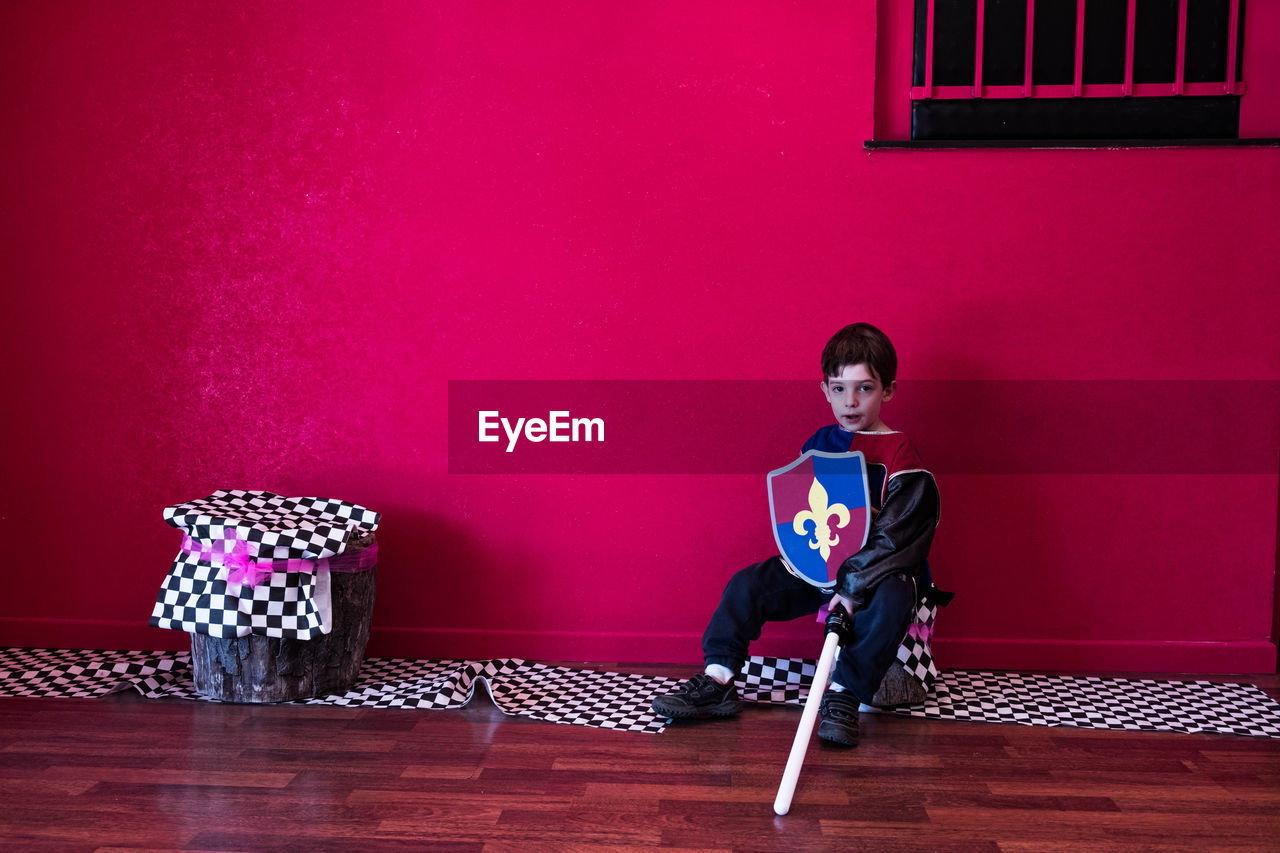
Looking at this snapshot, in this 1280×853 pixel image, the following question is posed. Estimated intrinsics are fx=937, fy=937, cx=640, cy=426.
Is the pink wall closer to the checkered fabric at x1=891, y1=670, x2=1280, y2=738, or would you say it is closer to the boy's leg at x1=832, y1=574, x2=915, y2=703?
the checkered fabric at x1=891, y1=670, x2=1280, y2=738

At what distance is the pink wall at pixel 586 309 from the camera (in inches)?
94.1

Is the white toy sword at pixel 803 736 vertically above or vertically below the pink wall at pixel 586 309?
below

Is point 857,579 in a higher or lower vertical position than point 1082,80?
lower

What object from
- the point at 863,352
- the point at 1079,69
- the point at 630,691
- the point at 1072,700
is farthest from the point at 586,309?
the point at 1072,700

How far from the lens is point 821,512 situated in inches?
77.5

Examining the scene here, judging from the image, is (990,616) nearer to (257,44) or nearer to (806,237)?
(806,237)

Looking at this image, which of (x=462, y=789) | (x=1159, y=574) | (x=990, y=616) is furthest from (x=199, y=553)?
(x=1159, y=574)

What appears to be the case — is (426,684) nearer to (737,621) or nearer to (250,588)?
(250,588)

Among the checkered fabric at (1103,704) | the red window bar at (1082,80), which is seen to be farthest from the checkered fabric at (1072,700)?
the red window bar at (1082,80)

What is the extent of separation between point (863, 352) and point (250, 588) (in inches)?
57.7

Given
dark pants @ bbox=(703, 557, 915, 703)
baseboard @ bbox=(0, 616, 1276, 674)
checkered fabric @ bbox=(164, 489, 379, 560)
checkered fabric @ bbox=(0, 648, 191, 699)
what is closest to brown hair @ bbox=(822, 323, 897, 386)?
dark pants @ bbox=(703, 557, 915, 703)

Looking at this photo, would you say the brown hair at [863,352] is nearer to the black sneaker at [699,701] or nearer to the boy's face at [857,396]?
the boy's face at [857,396]

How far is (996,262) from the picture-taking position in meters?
2.39

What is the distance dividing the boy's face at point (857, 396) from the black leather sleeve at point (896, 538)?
18 centimetres
